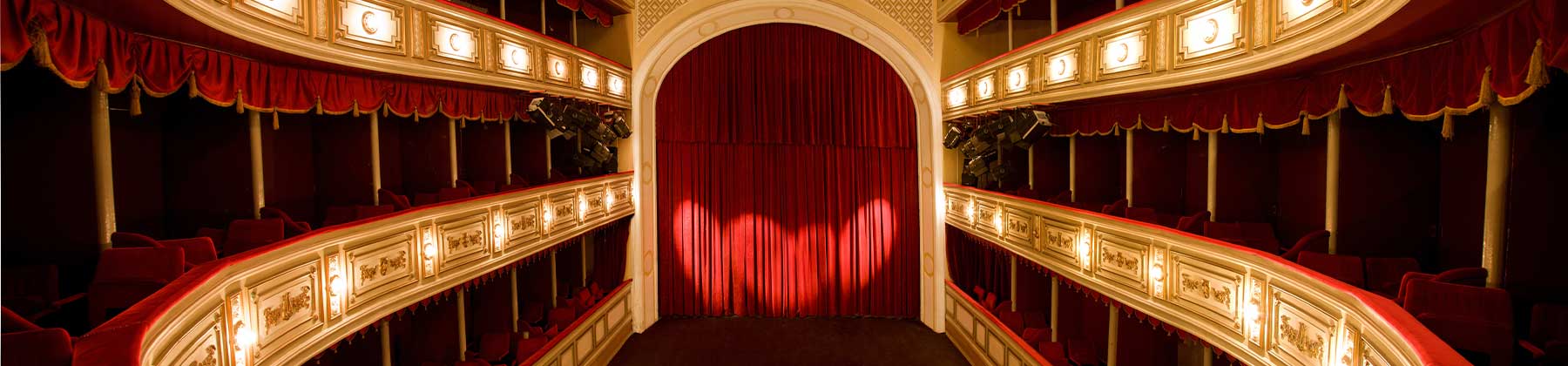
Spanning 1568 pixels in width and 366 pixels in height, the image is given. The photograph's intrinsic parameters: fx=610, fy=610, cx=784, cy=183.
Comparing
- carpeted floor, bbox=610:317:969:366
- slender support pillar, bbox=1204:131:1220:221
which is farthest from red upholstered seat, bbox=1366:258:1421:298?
carpeted floor, bbox=610:317:969:366

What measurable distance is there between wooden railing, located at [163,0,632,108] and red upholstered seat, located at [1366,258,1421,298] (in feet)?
24.6

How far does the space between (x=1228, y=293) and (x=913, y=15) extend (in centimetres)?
651

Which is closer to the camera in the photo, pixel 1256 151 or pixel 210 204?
pixel 210 204

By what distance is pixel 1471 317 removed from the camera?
324cm

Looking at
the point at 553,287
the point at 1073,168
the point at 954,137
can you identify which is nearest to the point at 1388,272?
the point at 1073,168

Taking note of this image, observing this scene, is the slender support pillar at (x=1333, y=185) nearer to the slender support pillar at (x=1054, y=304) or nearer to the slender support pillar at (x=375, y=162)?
the slender support pillar at (x=1054, y=304)

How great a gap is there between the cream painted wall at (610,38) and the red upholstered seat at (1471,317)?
29.0 ft

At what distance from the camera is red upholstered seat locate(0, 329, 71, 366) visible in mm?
2014

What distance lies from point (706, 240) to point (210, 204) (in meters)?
6.67

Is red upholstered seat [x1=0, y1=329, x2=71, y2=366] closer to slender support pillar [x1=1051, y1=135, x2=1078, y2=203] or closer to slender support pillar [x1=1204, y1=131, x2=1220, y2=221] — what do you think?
slender support pillar [x1=1204, y1=131, x2=1220, y2=221]

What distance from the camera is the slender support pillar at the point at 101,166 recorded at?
158 inches

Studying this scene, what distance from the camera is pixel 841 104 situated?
10.5m

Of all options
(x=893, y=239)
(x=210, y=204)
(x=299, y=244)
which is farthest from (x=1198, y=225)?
(x=210, y=204)

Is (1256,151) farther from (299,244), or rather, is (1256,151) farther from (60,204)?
(60,204)
